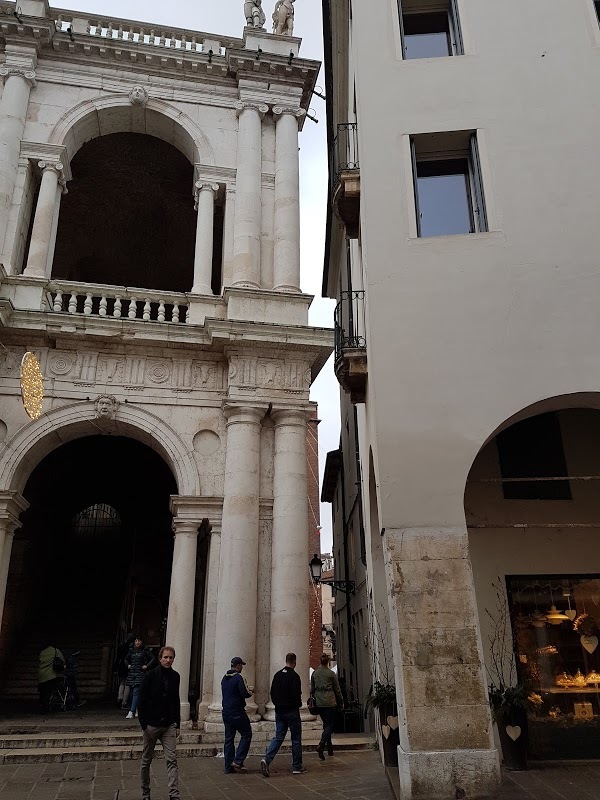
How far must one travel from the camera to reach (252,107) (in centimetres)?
1548

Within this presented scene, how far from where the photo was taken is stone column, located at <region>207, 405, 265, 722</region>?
10922 millimetres

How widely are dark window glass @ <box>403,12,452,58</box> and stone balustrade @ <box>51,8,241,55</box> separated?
7.49 m

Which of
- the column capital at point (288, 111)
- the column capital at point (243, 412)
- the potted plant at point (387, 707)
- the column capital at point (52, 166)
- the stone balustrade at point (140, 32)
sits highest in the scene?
the stone balustrade at point (140, 32)

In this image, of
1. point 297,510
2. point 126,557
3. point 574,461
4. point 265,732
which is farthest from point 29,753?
point 126,557

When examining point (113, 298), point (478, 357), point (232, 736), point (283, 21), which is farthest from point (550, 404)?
point (283, 21)

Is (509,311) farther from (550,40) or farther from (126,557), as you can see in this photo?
(126,557)

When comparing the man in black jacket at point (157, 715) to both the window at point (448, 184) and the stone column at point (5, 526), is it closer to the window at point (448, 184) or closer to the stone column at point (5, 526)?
the stone column at point (5, 526)

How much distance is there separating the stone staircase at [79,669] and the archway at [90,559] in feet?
0.08

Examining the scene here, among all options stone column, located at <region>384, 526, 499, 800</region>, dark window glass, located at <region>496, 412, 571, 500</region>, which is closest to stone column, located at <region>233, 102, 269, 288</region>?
dark window glass, located at <region>496, 412, 571, 500</region>

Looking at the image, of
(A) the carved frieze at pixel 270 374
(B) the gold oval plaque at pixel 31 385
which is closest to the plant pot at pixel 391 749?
(A) the carved frieze at pixel 270 374

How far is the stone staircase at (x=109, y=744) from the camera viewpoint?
9.34m

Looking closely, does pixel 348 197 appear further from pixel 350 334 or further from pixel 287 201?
pixel 287 201

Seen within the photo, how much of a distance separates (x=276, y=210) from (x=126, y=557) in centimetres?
1303

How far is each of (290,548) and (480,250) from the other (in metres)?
6.31
